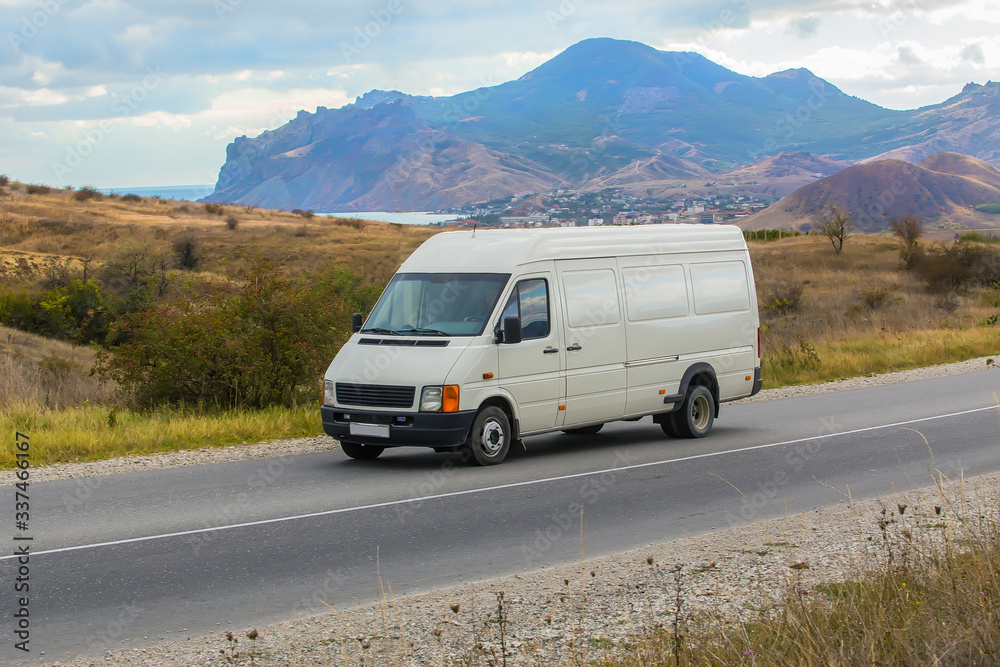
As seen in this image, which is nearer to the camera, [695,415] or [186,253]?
[695,415]

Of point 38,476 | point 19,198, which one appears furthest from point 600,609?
point 19,198

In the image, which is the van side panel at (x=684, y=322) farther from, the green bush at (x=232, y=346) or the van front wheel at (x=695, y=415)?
the green bush at (x=232, y=346)

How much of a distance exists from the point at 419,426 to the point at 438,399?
0.34 metres

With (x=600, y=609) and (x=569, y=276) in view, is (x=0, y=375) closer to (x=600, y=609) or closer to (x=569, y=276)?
(x=569, y=276)

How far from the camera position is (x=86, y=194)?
75188 millimetres

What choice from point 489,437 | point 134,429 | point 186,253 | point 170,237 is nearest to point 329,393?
point 489,437

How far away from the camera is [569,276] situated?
10.9 m

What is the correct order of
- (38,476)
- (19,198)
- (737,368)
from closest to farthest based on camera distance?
(38,476)
(737,368)
(19,198)

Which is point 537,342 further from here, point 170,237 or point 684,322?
point 170,237

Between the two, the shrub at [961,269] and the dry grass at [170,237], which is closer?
the shrub at [961,269]

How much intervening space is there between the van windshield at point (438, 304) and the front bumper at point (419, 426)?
1.01m

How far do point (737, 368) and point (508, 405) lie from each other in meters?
4.12

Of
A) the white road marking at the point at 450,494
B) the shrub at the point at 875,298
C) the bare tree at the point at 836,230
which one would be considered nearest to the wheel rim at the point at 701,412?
the white road marking at the point at 450,494

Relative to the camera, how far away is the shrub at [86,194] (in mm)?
74431
